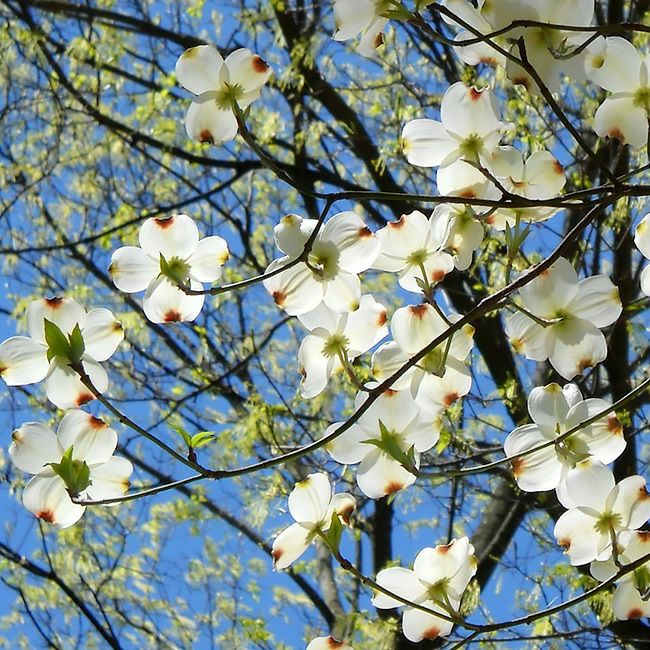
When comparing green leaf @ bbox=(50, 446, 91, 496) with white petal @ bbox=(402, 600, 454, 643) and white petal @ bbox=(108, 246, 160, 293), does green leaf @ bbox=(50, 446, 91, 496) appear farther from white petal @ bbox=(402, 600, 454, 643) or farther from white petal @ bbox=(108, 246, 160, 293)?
white petal @ bbox=(402, 600, 454, 643)

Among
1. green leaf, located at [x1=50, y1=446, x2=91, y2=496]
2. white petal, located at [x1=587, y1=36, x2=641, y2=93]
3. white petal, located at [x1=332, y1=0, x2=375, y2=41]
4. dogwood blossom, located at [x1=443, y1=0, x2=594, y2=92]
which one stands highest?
white petal, located at [x1=332, y1=0, x2=375, y2=41]

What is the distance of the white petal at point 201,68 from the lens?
808 mm

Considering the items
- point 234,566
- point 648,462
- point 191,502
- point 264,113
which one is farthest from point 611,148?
point 234,566

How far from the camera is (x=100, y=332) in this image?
2.71ft

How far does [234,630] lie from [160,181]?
4.92 feet

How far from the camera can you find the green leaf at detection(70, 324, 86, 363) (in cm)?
79

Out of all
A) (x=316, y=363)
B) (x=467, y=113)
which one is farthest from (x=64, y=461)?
(x=467, y=113)

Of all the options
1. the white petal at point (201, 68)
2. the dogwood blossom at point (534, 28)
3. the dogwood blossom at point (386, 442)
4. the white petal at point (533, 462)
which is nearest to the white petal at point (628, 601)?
the white petal at point (533, 462)

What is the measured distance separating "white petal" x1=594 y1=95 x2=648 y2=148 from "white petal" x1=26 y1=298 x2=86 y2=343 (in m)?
0.45

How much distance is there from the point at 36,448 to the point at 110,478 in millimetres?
63

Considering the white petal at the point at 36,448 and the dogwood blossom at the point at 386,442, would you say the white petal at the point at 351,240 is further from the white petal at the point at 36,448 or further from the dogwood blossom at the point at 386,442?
the white petal at the point at 36,448

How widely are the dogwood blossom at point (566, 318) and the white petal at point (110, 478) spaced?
1.13 ft

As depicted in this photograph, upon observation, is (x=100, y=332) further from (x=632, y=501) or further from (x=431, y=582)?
(x=632, y=501)

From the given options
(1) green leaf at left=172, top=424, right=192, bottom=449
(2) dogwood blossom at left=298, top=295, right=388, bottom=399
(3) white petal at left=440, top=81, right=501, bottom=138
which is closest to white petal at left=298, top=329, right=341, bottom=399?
(2) dogwood blossom at left=298, top=295, right=388, bottom=399
